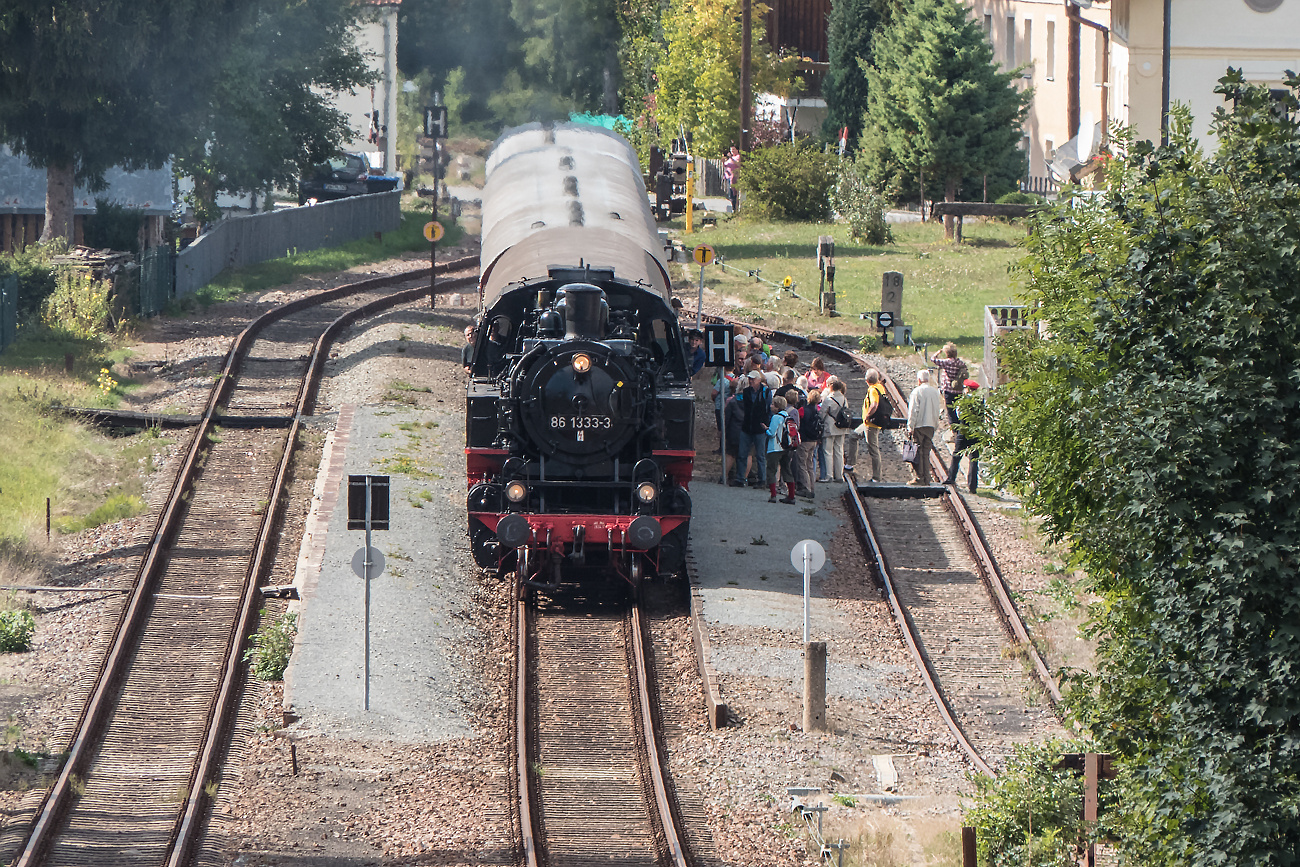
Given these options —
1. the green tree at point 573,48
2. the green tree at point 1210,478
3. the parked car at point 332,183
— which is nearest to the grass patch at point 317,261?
the parked car at point 332,183

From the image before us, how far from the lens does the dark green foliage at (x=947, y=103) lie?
43.0 metres

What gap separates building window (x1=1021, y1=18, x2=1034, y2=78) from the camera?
159 ft

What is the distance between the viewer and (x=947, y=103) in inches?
1704

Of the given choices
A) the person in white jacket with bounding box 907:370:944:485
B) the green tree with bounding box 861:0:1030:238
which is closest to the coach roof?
the person in white jacket with bounding box 907:370:944:485

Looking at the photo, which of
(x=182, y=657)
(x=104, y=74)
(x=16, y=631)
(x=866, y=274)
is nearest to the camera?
(x=182, y=657)

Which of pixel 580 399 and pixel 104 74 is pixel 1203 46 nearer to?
pixel 580 399

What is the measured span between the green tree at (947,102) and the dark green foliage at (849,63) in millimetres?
9677

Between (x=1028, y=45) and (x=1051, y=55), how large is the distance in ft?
8.18

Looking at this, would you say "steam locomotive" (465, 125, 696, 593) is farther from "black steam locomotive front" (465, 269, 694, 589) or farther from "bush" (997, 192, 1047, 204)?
"bush" (997, 192, 1047, 204)

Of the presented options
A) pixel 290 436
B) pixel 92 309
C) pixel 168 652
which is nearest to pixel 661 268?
pixel 290 436

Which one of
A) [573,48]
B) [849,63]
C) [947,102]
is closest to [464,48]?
[573,48]

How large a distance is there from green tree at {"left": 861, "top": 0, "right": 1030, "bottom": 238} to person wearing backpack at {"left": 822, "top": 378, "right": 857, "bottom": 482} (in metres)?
21.7

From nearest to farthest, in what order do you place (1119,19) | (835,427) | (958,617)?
1. (958,617)
2. (835,427)
3. (1119,19)

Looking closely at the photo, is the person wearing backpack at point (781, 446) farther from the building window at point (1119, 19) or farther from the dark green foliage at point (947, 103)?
the dark green foliage at point (947, 103)
